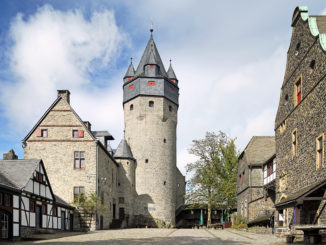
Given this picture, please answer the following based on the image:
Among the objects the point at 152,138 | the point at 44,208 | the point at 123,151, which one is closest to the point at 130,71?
the point at 152,138

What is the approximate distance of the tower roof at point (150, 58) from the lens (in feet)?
169

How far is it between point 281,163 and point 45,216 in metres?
14.0

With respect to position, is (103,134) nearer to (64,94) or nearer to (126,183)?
(126,183)

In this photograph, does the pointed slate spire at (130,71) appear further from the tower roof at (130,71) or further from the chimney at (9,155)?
the chimney at (9,155)

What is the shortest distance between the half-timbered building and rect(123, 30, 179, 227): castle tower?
21003 millimetres

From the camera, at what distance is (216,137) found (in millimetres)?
46938

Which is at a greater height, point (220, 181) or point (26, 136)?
point (26, 136)

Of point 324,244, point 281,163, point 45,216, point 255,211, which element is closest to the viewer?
point 324,244

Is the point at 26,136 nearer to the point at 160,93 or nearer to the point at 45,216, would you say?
the point at 45,216

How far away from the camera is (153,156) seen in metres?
47.6

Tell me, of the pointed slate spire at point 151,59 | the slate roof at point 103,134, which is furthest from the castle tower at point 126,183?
the pointed slate spire at point 151,59

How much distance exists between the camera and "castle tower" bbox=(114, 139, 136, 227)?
4450 cm

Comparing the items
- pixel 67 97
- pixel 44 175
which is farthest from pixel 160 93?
pixel 44 175

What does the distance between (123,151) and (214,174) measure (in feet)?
34.8
